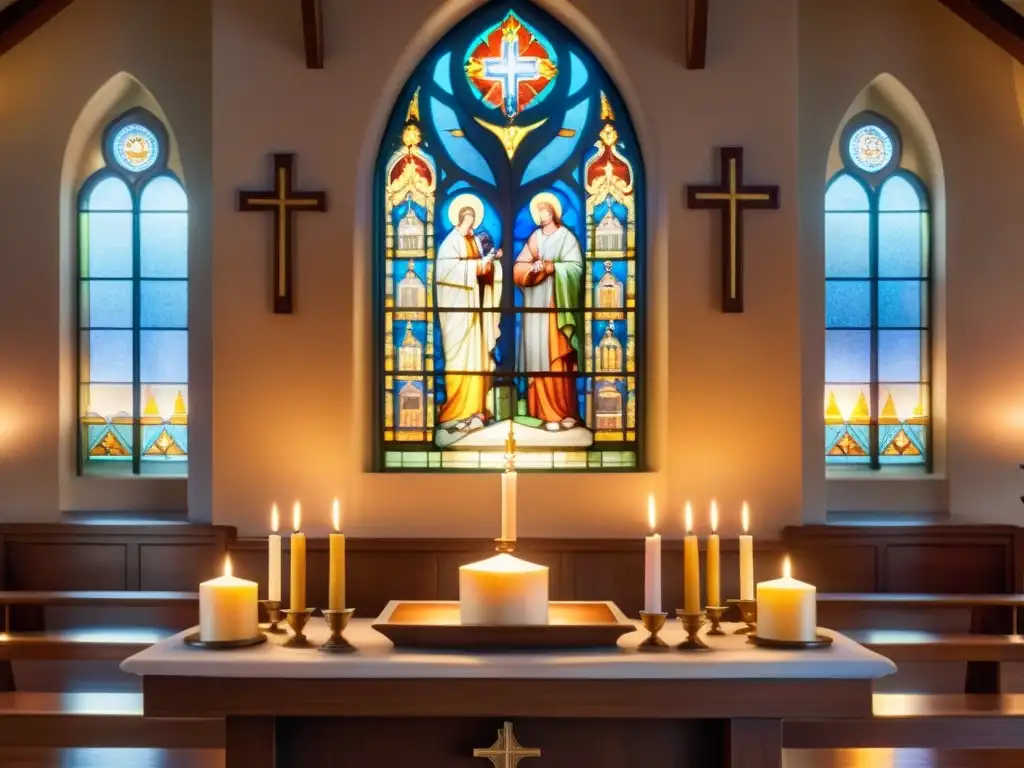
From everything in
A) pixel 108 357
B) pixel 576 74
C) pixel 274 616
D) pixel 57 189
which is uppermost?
pixel 576 74

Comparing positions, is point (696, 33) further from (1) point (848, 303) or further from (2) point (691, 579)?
(2) point (691, 579)

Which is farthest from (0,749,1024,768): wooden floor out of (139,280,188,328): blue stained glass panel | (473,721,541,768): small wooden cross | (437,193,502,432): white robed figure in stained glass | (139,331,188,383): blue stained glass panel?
(139,280,188,328): blue stained glass panel

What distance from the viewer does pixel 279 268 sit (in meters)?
5.84

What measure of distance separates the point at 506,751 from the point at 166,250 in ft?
16.0

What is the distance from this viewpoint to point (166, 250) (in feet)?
21.9

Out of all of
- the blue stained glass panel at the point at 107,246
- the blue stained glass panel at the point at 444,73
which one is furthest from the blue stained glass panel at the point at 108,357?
the blue stained glass panel at the point at 444,73

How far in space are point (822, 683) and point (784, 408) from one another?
3503mm

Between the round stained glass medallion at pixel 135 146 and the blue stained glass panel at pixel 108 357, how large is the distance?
0.98 meters

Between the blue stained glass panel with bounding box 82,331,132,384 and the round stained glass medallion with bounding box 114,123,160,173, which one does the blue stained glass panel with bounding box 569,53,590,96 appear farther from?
the blue stained glass panel with bounding box 82,331,132,384

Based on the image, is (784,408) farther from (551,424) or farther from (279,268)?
(279,268)

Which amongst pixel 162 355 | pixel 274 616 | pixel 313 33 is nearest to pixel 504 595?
pixel 274 616

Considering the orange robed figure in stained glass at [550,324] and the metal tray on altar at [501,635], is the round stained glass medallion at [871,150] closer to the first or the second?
the orange robed figure in stained glass at [550,324]

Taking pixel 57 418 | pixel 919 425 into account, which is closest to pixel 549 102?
pixel 919 425

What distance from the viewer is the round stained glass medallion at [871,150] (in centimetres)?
670
